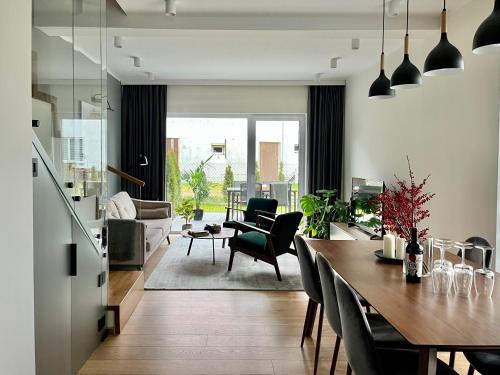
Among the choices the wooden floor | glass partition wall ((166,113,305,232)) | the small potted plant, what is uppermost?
glass partition wall ((166,113,305,232))

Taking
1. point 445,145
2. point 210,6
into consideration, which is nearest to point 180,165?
point 210,6

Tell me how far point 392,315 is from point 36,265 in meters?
1.66

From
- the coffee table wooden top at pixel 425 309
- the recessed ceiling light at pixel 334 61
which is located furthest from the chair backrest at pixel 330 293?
the recessed ceiling light at pixel 334 61

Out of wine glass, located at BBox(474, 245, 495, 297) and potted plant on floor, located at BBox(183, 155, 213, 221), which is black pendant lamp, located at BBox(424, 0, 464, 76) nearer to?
wine glass, located at BBox(474, 245, 495, 297)

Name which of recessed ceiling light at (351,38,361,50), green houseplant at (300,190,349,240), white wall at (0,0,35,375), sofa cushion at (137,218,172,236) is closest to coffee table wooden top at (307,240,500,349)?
white wall at (0,0,35,375)

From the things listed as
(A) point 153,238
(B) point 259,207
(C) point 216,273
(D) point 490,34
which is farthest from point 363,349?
(B) point 259,207

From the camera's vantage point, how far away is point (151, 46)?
4.88m

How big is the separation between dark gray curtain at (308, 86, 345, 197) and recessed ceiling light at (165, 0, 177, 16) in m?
3.92

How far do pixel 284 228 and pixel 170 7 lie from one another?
2446mm

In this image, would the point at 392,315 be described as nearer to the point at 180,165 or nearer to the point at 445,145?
the point at 445,145

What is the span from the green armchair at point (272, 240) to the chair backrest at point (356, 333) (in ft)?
8.78

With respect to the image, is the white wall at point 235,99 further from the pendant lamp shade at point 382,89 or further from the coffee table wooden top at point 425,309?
the coffee table wooden top at point 425,309

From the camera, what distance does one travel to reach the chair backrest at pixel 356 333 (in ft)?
4.89

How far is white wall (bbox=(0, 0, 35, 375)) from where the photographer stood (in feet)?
5.41
